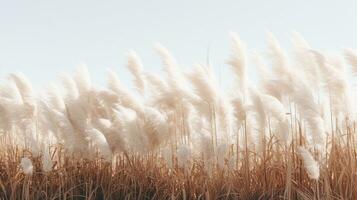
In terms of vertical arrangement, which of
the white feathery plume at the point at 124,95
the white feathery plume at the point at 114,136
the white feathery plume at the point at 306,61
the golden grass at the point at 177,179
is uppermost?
the white feathery plume at the point at 306,61

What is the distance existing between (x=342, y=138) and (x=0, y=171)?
3064 millimetres

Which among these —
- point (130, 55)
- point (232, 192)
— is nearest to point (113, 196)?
point (232, 192)

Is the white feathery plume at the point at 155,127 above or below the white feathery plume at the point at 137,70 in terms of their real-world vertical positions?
below

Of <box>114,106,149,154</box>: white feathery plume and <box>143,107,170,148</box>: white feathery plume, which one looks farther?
<box>114,106,149,154</box>: white feathery plume

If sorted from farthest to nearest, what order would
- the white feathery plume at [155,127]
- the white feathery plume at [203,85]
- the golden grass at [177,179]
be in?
the white feathery plume at [203,85], the white feathery plume at [155,127], the golden grass at [177,179]

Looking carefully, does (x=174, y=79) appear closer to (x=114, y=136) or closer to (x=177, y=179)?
(x=114, y=136)

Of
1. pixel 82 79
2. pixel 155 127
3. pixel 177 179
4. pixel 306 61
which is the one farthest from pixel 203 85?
pixel 82 79

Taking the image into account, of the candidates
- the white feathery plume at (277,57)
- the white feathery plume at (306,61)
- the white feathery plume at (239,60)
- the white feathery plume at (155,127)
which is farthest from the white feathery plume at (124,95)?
the white feathery plume at (306,61)

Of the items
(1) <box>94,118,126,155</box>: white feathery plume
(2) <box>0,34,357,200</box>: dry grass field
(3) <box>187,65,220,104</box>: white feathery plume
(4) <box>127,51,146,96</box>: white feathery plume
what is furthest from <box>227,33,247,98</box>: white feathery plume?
(1) <box>94,118,126,155</box>: white feathery plume

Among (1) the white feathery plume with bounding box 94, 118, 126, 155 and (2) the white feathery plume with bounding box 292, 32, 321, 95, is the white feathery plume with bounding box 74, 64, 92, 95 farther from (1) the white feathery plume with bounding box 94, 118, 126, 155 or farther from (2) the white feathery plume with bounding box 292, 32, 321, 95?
(2) the white feathery plume with bounding box 292, 32, 321, 95

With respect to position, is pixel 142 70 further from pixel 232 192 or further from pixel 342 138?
pixel 342 138

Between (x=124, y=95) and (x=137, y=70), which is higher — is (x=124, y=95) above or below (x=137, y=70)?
below

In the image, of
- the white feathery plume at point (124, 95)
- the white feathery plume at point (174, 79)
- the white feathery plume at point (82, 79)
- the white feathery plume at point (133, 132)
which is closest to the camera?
the white feathery plume at point (133, 132)

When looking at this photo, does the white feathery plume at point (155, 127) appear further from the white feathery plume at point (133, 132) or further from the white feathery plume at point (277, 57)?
the white feathery plume at point (277, 57)
